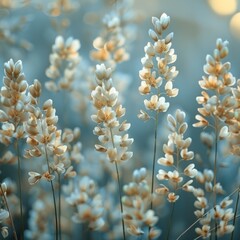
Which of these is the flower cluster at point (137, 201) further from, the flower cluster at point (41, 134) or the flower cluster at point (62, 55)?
the flower cluster at point (62, 55)

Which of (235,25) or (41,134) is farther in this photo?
(235,25)

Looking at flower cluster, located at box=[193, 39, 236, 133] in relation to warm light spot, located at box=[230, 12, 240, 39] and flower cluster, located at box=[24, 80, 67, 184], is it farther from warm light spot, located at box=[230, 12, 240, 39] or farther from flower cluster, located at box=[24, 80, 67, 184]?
warm light spot, located at box=[230, 12, 240, 39]

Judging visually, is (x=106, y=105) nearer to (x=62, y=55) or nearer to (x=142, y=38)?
(x=62, y=55)

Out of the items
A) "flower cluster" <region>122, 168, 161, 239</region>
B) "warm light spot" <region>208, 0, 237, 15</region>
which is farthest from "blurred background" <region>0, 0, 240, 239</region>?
"flower cluster" <region>122, 168, 161, 239</region>

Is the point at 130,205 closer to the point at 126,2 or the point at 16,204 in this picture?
the point at 16,204

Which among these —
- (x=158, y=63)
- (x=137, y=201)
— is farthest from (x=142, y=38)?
(x=137, y=201)

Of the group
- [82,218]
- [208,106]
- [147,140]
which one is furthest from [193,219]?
[82,218]
